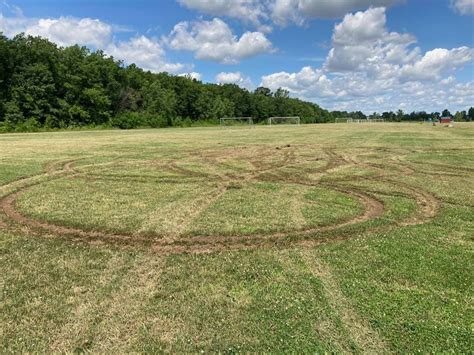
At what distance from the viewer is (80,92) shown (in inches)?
2864

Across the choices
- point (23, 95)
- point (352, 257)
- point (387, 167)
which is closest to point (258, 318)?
point (352, 257)

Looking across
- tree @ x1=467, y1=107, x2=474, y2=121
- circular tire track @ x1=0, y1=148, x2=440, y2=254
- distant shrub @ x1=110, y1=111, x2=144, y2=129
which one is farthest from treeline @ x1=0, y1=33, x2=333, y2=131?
tree @ x1=467, y1=107, x2=474, y2=121

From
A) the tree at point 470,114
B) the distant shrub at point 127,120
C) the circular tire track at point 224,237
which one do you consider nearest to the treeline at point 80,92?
the distant shrub at point 127,120

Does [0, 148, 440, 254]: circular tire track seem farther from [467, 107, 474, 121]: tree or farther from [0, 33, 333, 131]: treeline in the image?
[467, 107, 474, 121]: tree

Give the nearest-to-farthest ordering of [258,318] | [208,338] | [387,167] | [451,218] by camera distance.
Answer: [208,338], [258,318], [451,218], [387,167]

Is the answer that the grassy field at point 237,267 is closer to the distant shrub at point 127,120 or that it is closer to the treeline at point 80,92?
the treeline at point 80,92

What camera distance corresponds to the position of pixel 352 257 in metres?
5.72

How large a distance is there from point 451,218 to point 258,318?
563 centimetres

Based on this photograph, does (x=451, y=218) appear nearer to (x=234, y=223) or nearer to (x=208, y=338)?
(x=234, y=223)

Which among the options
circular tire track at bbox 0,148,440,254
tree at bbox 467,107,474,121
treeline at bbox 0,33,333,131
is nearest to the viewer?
circular tire track at bbox 0,148,440,254

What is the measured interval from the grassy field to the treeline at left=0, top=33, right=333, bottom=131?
58715mm

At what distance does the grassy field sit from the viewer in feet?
12.6

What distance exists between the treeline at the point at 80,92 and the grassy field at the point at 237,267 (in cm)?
5872

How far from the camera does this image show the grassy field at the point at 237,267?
3852mm
